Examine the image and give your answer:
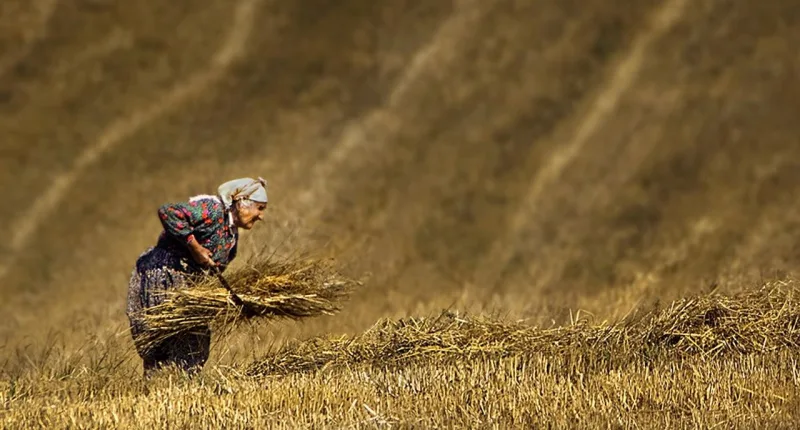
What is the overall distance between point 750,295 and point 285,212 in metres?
2.66

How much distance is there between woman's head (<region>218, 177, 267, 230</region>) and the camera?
6031 mm

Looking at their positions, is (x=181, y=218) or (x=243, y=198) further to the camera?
(x=243, y=198)

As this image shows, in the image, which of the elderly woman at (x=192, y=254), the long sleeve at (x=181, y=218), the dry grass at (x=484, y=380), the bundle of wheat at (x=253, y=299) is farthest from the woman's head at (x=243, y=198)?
the dry grass at (x=484, y=380)

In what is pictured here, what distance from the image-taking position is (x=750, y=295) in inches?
267

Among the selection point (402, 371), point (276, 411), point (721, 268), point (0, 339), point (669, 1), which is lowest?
point (276, 411)

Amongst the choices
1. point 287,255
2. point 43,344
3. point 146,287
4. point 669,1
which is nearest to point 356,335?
point 287,255

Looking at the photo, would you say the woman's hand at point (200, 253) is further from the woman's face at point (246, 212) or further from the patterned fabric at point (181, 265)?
the woman's face at point (246, 212)

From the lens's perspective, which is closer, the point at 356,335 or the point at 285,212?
the point at 356,335

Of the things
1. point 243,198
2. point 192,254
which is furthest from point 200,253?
point 243,198

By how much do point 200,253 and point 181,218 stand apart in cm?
18

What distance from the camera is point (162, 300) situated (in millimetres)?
6078

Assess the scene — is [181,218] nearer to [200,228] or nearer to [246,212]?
[200,228]

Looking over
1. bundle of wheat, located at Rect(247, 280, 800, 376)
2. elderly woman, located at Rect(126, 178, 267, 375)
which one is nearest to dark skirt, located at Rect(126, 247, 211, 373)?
elderly woman, located at Rect(126, 178, 267, 375)

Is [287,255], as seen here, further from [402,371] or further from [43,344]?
[43,344]
